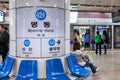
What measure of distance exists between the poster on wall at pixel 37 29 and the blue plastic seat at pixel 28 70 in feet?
0.68

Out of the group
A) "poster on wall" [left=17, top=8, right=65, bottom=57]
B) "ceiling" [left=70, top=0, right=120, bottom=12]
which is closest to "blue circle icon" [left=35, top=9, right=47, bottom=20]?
"poster on wall" [left=17, top=8, right=65, bottom=57]

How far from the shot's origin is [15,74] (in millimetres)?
7410

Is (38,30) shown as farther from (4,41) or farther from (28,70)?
(4,41)

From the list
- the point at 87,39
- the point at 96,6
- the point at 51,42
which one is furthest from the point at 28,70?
the point at 96,6

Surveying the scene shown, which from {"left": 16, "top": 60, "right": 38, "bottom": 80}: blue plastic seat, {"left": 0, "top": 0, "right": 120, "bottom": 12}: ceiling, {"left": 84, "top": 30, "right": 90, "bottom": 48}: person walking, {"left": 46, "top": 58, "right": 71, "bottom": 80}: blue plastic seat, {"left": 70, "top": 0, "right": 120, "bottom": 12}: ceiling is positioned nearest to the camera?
{"left": 16, "top": 60, "right": 38, "bottom": 80}: blue plastic seat

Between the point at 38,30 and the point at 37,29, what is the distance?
0.11 ft

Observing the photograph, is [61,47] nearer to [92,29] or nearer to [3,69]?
[3,69]

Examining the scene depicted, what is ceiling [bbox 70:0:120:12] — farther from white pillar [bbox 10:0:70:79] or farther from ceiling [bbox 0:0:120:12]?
white pillar [bbox 10:0:70:79]

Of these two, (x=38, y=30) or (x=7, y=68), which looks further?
(x=7, y=68)

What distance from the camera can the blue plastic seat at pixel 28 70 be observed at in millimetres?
6820

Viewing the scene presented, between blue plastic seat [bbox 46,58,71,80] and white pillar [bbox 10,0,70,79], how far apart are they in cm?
14

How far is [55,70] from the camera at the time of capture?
23.0ft

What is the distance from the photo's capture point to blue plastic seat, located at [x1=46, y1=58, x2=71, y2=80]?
22.7ft

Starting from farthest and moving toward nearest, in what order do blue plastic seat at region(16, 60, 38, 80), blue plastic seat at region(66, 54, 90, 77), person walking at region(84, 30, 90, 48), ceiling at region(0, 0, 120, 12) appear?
person walking at region(84, 30, 90, 48) → ceiling at region(0, 0, 120, 12) → blue plastic seat at region(66, 54, 90, 77) → blue plastic seat at region(16, 60, 38, 80)
